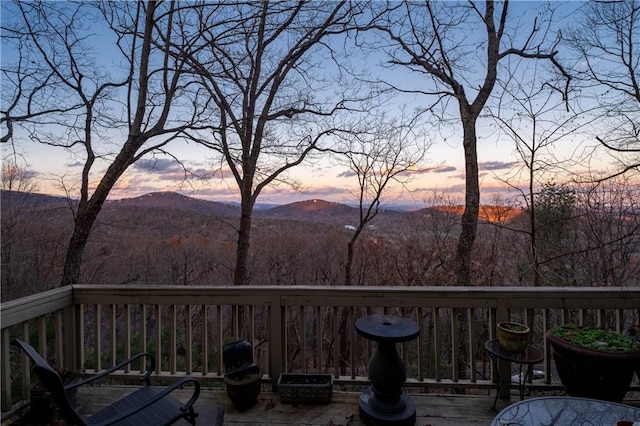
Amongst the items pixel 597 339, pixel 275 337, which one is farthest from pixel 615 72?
pixel 275 337

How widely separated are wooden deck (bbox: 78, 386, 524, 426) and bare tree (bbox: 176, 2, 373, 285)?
10.9 ft

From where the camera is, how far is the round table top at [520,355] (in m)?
2.04

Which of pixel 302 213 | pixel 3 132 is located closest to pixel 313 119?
pixel 302 213

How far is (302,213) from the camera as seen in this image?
7.84 metres

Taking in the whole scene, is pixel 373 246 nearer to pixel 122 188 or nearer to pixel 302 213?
pixel 302 213

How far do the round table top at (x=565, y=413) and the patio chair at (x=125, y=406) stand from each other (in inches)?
55.8

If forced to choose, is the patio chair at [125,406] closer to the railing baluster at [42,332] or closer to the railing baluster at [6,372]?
the railing baluster at [6,372]

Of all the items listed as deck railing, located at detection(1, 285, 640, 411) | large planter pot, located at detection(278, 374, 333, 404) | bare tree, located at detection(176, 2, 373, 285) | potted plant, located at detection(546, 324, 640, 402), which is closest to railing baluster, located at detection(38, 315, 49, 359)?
deck railing, located at detection(1, 285, 640, 411)

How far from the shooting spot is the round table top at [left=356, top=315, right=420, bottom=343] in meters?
1.99

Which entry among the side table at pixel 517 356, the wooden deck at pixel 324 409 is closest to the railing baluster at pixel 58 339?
the wooden deck at pixel 324 409

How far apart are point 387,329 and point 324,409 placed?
0.77 metres

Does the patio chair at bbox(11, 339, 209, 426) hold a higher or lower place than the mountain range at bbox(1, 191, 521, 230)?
lower

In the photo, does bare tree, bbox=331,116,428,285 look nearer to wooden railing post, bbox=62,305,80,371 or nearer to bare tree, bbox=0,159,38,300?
wooden railing post, bbox=62,305,80,371

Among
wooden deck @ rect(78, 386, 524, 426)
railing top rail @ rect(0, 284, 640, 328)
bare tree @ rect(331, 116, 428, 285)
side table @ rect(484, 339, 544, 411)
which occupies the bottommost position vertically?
wooden deck @ rect(78, 386, 524, 426)
